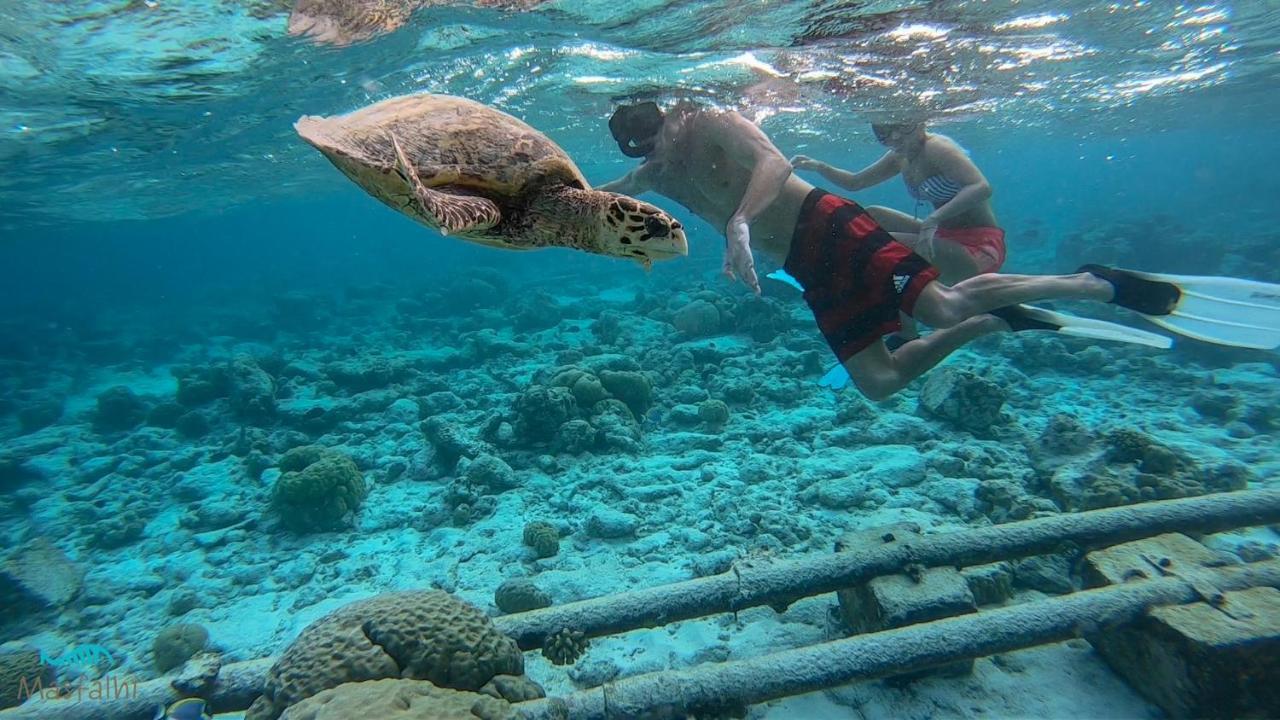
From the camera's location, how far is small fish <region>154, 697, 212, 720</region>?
312 centimetres

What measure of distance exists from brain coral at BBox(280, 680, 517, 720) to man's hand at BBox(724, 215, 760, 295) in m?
2.98

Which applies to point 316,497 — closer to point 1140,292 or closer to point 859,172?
point 859,172

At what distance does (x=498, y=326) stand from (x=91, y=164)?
13.7 m

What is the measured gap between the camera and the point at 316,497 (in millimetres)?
6898

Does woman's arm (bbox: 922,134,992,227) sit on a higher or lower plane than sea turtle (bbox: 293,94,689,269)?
higher

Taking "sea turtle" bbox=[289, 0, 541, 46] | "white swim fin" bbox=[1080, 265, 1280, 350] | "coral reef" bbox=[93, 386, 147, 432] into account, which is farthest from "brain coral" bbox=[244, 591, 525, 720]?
"coral reef" bbox=[93, 386, 147, 432]

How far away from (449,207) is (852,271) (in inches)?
143

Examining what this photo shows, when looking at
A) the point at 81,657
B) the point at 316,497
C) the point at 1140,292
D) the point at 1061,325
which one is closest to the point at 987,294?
the point at 1061,325

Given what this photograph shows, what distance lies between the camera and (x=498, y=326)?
18.0 metres

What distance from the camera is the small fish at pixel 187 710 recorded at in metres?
3.12

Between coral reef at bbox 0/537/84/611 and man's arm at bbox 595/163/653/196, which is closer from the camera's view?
man's arm at bbox 595/163/653/196

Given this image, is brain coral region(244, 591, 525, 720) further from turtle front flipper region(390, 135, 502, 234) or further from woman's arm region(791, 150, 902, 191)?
woman's arm region(791, 150, 902, 191)

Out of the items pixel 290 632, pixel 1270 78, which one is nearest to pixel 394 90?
pixel 290 632

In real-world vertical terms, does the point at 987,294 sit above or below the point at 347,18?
below
